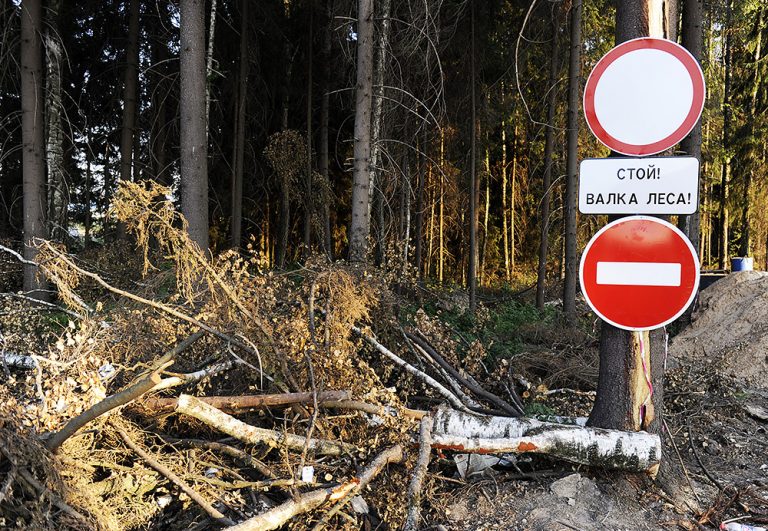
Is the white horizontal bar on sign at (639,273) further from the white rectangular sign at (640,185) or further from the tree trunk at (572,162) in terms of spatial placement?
the tree trunk at (572,162)

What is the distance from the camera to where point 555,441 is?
3.59 meters

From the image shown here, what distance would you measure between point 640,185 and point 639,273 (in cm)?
52

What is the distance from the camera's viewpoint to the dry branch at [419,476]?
3070 mm

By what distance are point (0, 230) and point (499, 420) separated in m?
14.4

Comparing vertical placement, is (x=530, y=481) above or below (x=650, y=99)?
below

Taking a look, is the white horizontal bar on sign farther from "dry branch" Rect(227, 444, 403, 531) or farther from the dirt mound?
the dirt mound

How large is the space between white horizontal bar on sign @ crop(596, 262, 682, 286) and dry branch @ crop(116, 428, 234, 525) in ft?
8.17

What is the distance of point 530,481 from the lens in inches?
146

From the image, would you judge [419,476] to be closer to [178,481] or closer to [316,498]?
[316,498]

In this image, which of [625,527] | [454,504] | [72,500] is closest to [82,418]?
[72,500]

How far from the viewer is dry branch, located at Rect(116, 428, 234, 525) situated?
3.04 m

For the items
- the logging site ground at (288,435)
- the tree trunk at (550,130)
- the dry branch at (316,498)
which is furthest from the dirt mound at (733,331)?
the dry branch at (316,498)

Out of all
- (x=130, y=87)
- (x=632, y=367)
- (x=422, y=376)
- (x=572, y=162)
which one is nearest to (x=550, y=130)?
(x=572, y=162)

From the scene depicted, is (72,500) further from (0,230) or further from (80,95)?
(80,95)
